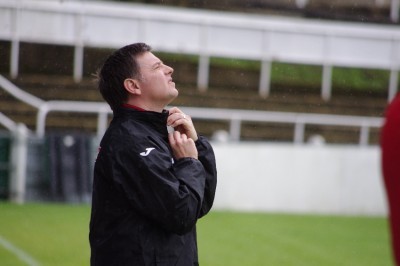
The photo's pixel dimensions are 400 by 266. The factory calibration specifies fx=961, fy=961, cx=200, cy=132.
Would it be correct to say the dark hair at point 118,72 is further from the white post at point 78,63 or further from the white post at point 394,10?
the white post at point 394,10

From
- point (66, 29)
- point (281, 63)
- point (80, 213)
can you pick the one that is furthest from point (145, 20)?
point (80, 213)

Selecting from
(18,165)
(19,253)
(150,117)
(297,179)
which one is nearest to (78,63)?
(18,165)

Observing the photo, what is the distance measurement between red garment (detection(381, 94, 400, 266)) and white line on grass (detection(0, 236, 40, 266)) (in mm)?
6552

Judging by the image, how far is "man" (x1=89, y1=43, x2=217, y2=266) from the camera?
3084mm

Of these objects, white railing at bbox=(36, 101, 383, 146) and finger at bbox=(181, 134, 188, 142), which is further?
white railing at bbox=(36, 101, 383, 146)

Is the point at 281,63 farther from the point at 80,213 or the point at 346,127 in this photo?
the point at 80,213

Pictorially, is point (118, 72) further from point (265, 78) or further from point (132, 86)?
point (265, 78)

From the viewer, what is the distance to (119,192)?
3168mm

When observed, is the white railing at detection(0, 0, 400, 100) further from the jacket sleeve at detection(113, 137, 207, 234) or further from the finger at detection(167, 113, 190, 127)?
the jacket sleeve at detection(113, 137, 207, 234)

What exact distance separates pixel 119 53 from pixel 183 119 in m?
0.33

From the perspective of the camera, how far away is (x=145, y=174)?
3.09 m

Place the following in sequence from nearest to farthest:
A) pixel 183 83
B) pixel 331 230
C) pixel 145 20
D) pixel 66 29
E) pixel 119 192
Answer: pixel 119 192 → pixel 331 230 → pixel 66 29 → pixel 145 20 → pixel 183 83

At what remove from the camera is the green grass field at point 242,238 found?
8.96 m

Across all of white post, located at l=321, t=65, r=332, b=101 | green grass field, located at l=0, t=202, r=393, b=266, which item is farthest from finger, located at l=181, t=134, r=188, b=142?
white post, located at l=321, t=65, r=332, b=101
